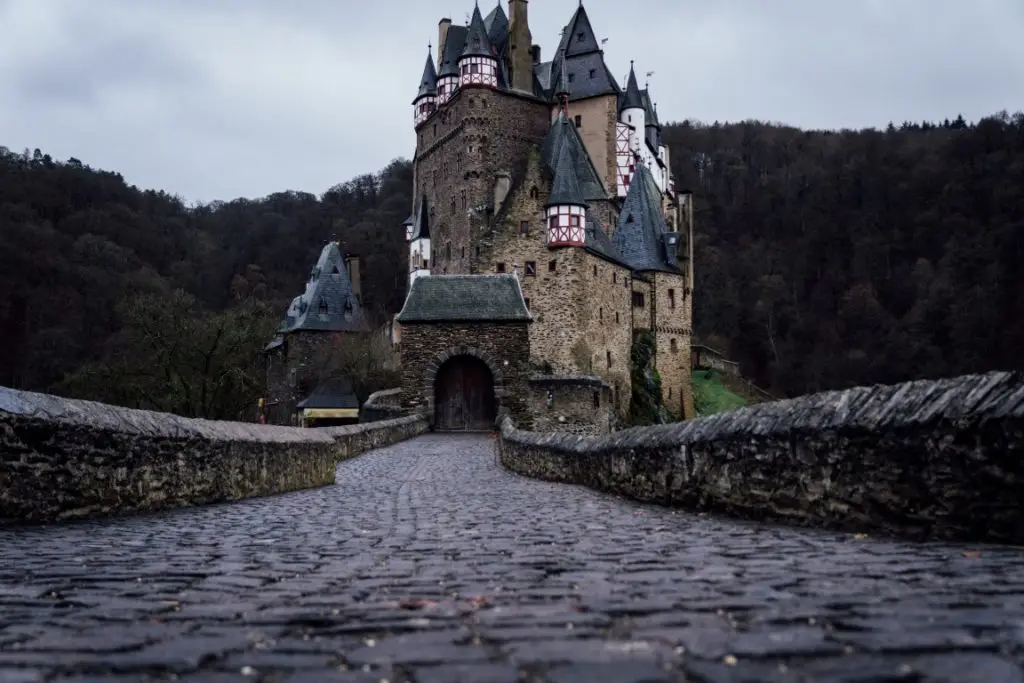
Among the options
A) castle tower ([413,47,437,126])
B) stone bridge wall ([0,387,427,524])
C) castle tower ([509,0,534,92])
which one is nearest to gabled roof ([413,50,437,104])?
castle tower ([413,47,437,126])

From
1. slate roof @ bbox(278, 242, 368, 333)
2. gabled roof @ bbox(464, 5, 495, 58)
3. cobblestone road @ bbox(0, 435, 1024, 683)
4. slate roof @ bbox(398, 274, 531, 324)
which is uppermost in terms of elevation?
gabled roof @ bbox(464, 5, 495, 58)

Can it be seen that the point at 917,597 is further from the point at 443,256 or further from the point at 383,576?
the point at 443,256

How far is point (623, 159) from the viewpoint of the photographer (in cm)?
5659

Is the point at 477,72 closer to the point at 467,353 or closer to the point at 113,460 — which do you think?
the point at 467,353

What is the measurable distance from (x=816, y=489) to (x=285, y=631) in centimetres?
409

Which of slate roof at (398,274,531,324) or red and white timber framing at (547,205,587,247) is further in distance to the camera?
red and white timber framing at (547,205,587,247)

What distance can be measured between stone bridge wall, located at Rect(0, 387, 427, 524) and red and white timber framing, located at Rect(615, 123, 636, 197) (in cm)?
4632

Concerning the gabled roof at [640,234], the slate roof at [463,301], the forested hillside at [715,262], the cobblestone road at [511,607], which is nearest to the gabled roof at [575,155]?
the gabled roof at [640,234]

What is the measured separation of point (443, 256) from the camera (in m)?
56.8

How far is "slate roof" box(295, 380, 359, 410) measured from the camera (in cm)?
4797

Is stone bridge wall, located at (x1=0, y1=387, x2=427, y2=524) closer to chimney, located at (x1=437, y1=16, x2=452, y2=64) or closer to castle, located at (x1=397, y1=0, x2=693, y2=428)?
castle, located at (x1=397, y1=0, x2=693, y2=428)

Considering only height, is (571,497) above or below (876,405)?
below

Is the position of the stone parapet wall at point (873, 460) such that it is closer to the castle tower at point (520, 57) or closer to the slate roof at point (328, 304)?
the slate roof at point (328, 304)

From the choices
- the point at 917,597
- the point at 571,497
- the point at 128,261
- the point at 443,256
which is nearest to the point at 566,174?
the point at 443,256
